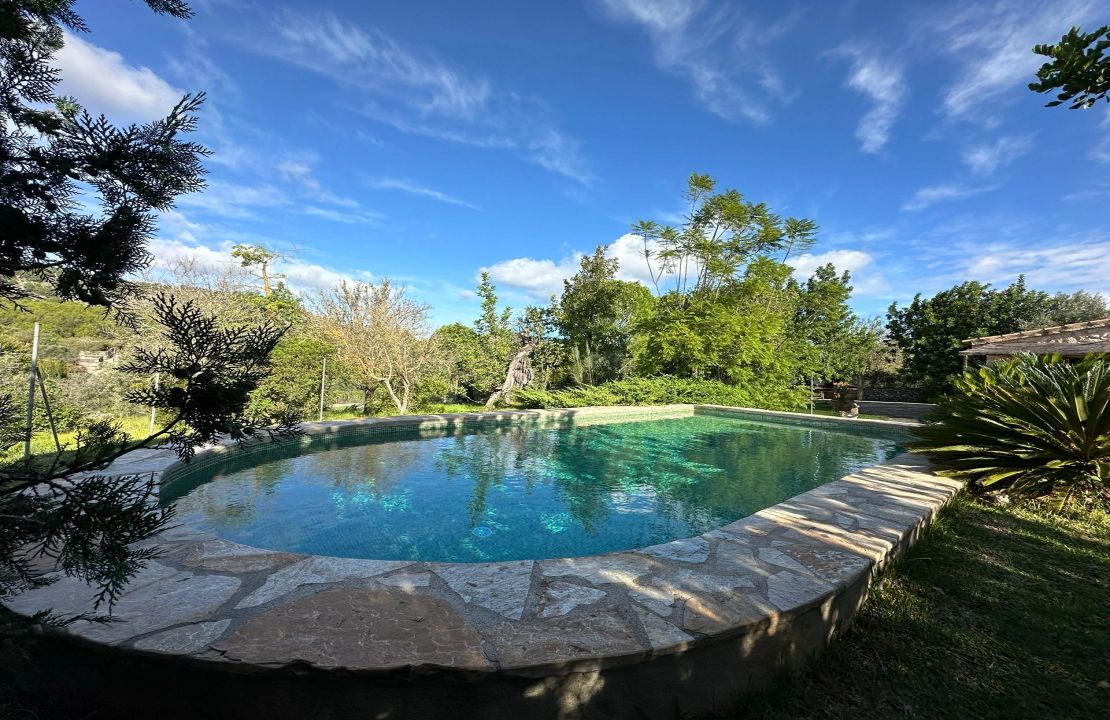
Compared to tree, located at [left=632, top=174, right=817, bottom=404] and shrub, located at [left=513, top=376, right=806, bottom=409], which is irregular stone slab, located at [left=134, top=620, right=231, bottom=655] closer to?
shrub, located at [left=513, top=376, right=806, bottom=409]

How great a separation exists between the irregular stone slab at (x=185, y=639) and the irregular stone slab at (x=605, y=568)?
148 cm

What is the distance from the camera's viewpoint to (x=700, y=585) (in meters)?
2.25

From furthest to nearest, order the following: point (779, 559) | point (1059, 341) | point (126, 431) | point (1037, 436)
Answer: point (1059, 341), point (126, 431), point (1037, 436), point (779, 559)

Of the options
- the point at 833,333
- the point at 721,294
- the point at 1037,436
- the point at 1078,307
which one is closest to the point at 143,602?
the point at 1037,436

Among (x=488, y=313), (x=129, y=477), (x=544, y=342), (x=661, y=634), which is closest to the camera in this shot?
(x=129, y=477)

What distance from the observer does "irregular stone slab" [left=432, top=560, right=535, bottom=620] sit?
2.05 m

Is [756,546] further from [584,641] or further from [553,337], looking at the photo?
[553,337]

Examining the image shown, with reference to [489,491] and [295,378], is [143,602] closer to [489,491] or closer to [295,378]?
[489,491]

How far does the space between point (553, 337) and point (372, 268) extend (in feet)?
24.1

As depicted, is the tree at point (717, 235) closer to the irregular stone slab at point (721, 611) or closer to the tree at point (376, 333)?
the tree at point (376, 333)

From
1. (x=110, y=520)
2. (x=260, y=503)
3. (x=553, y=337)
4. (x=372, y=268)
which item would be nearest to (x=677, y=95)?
(x=553, y=337)

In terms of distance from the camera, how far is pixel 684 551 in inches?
107

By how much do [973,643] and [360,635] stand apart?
116 inches

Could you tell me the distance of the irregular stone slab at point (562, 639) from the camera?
1.61 meters
